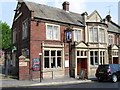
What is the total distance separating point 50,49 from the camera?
2528 centimetres

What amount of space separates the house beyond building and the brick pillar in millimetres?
422

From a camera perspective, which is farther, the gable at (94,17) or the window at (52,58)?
the gable at (94,17)

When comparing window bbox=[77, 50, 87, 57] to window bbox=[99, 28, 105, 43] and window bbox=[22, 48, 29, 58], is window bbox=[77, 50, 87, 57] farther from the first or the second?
window bbox=[22, 48, 29, 58]

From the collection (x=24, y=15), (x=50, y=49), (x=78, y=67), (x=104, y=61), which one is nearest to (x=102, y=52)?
(x=104, y=61)

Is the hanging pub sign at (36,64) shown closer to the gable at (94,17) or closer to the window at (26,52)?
the window at (26,52)

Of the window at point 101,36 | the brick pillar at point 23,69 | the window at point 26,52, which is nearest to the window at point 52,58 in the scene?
the window at point 26,52

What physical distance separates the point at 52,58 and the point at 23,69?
3.91 meters

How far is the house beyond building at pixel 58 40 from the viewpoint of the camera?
80.4 ft

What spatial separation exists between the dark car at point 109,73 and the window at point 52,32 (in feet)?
21.3

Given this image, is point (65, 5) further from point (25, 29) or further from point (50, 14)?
point (25, 29)

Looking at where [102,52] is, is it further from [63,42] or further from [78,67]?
[63,42]

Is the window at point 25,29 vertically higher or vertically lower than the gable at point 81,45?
higher

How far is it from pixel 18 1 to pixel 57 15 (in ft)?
18.8

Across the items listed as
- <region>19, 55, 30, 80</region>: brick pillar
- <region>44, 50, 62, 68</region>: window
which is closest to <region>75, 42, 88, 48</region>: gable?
<region>44, 50, 62, 68</region>: window
